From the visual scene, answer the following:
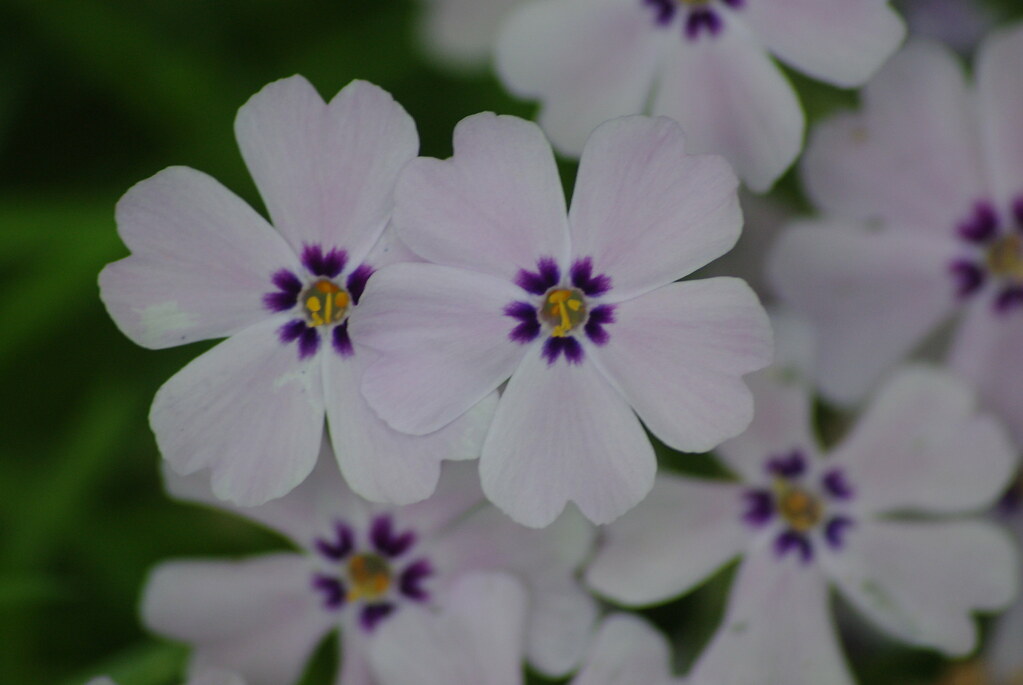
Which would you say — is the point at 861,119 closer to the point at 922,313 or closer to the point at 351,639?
the point at 922,313

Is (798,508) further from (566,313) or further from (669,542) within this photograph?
(566,313)

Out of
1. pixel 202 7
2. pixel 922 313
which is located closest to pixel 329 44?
pixel 202 7

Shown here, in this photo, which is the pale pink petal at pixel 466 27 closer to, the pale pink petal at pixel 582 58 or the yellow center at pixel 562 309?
the pale pink petal at pixel 582 58

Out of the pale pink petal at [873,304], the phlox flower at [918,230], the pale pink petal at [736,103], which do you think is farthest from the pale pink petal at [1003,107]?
the pale pink petal at [736,103]

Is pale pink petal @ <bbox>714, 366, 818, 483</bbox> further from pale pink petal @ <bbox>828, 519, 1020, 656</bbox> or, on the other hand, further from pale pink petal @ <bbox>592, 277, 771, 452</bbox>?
pale pink petal @ <bbox>592, 277, 771, 452</bbox>

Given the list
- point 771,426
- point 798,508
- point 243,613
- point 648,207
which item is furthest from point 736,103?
point 243,613
